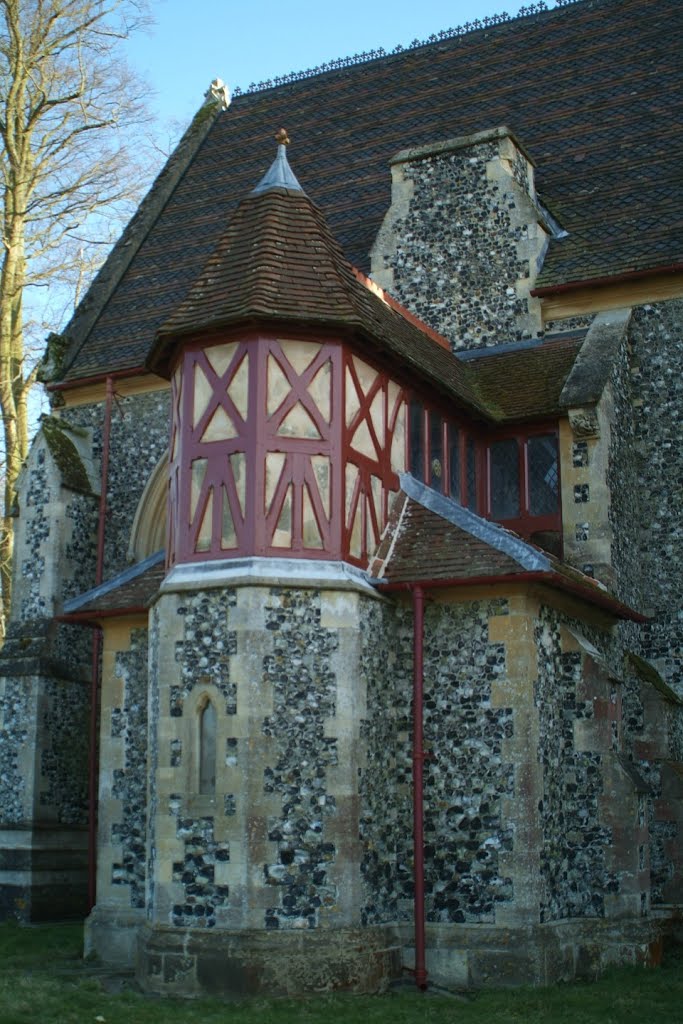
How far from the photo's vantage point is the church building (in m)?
12.4

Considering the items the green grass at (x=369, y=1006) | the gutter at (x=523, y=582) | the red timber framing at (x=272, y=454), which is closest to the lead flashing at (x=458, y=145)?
the red timber framing at (x=272, y=454)

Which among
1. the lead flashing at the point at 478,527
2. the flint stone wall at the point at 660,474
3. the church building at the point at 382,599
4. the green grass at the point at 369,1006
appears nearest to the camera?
the green grass at the point at 369,1006

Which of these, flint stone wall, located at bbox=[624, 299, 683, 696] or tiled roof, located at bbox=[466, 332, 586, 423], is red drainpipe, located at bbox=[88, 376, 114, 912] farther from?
flint stone wall, located at bbox=[624, 299, 683, 696]

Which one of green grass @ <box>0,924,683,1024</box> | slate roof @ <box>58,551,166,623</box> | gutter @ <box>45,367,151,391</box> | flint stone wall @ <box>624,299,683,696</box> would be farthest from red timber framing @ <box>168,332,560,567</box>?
gutter @ <box>45,367,151,391</box>

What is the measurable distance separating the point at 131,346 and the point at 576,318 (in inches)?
287

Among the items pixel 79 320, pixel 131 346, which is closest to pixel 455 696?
pixel 131 346

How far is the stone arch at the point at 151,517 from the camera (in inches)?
759

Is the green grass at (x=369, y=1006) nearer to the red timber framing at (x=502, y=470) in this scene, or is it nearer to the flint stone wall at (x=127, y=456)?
the red timber framing at (x=502, y=470)

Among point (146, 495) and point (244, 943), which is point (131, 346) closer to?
point (146, 495)

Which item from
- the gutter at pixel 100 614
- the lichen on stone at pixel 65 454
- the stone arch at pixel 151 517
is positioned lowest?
the gutter at pixel 100 614

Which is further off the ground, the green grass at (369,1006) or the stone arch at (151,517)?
the stone arch at (151,517)

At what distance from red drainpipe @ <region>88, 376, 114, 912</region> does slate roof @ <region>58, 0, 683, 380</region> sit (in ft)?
3.17

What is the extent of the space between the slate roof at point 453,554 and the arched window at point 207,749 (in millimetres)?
2241

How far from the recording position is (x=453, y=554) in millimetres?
13617
